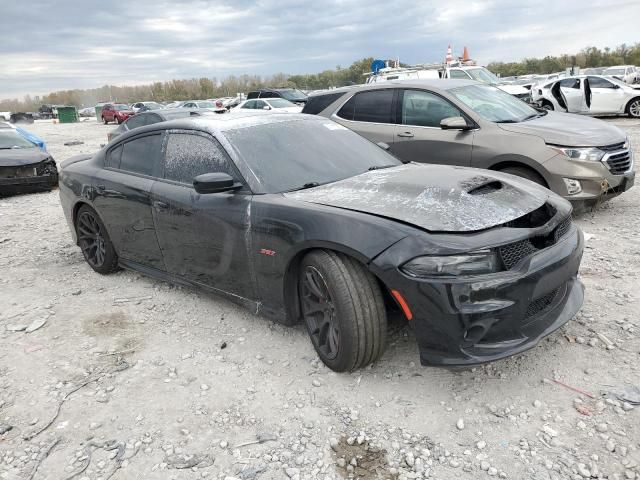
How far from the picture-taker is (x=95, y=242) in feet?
16.1

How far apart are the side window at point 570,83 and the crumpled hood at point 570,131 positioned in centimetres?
1245

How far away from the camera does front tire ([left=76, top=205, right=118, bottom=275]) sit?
15.5ft

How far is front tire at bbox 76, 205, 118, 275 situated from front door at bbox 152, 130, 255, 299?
103 cm

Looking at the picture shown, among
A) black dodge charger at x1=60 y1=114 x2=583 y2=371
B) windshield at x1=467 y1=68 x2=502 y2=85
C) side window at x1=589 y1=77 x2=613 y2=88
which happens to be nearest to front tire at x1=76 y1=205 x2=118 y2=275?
black dodge charger at x1=60 y1=114 x2=583 y2=371

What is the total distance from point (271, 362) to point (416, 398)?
0.96 meters

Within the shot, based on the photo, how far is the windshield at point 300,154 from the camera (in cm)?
343

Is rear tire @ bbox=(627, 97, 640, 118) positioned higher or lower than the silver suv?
lower

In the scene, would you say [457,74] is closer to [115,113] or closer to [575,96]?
[575,96]

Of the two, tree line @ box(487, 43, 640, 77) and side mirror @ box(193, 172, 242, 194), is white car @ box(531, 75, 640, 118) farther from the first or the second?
tree line @ box(487, 43, 640, 77)

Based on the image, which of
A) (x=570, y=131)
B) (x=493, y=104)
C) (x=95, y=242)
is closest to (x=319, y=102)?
(x=493, y=104)

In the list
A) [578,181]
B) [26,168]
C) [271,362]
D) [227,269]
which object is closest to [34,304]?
[227,269]

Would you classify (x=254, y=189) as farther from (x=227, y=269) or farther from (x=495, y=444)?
(x=495, y=444)

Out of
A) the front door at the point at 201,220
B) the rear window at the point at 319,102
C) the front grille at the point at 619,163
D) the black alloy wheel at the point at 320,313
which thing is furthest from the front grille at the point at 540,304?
the rear window at the point at 319,102

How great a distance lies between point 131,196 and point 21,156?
682 centimetres
